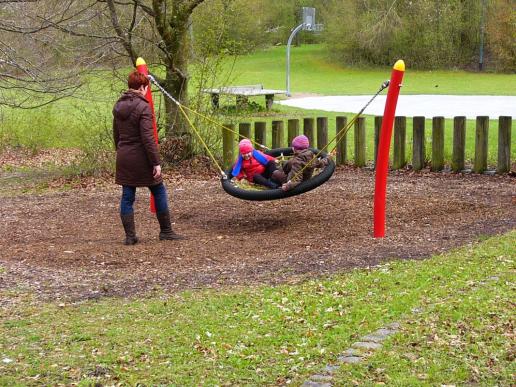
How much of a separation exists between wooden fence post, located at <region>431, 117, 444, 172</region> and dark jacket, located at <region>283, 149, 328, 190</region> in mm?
4720

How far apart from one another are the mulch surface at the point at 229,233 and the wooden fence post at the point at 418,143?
60cm

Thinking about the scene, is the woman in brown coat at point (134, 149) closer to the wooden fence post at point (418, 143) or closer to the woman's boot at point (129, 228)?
the woman's boot at point (129, 228)

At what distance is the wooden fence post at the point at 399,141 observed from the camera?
14273 mm

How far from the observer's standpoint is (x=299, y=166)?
959 cm

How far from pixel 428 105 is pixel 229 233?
1966 centimetres

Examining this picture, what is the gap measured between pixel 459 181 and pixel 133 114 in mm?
5985

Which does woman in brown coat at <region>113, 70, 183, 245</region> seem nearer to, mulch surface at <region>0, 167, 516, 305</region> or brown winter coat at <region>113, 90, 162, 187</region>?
brown winter coat at <region>113, 90, 162, 187</region>

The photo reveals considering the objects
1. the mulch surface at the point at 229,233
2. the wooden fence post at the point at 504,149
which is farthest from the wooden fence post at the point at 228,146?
the wooden fence post at the point at 504,149

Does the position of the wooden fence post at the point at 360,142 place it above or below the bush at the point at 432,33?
below

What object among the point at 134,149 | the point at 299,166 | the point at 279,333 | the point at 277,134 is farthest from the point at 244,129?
the point at 279,333

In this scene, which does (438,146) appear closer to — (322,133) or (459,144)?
(459,144)

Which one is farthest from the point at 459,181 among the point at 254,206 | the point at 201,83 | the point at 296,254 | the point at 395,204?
the point at 296,254

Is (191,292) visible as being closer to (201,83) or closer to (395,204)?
(395,204)

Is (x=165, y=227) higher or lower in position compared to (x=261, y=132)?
lower
